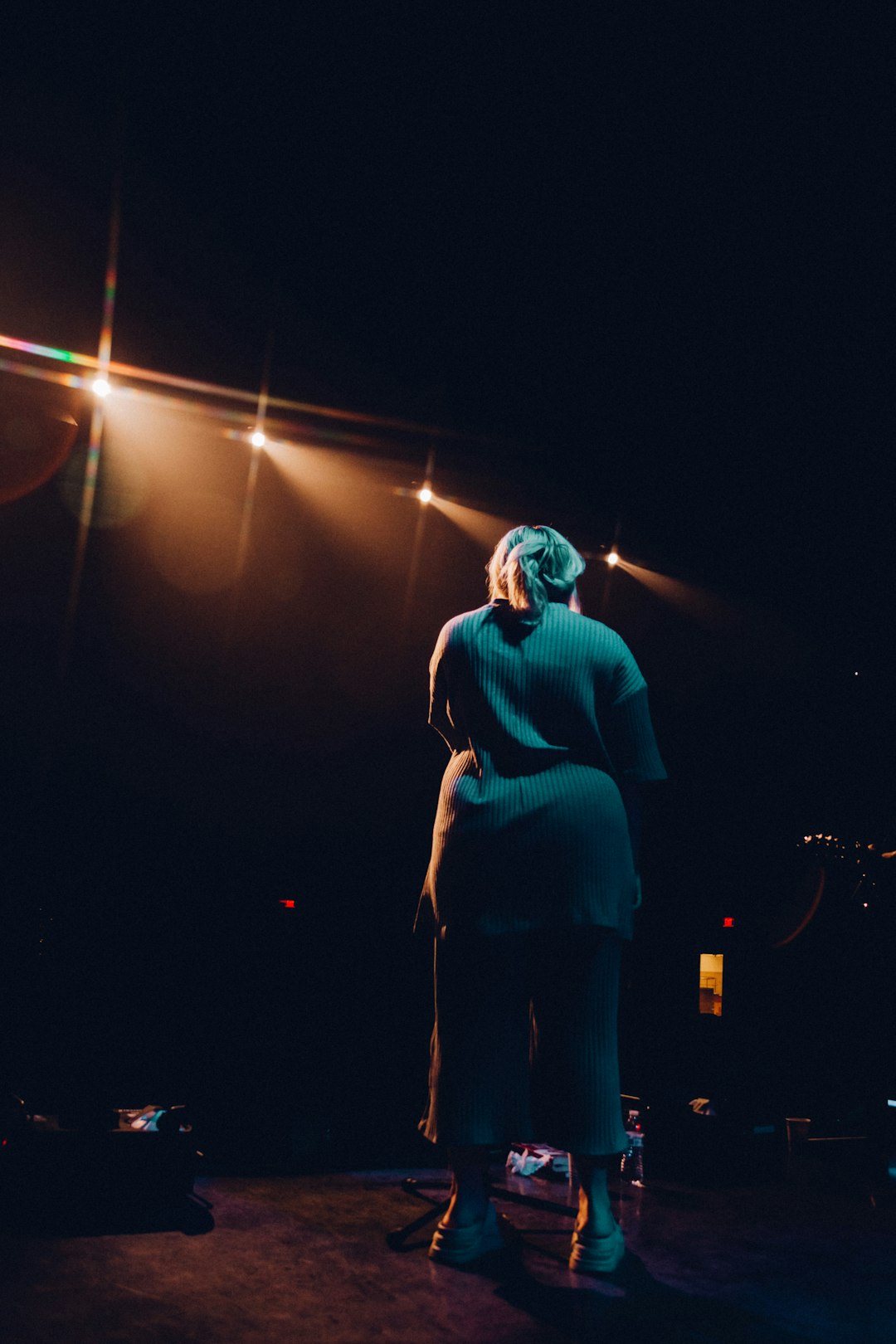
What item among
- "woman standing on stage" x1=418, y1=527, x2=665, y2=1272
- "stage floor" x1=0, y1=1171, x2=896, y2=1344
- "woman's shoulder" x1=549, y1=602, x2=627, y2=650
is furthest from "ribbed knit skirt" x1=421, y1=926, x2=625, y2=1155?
"woman's shoulder" x1=549, y1=602, x2=627, y2=650

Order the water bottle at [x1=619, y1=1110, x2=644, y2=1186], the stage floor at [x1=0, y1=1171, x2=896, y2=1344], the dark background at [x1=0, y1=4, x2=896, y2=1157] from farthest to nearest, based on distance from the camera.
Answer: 1. the water bottle at [x1=619, y1=1110, x2=644, y2=1186]
2. the dark background at [x1=0, y1=4, x2=896, y2=1157]
3. the stage floor at [x1=0, y1=1171, x2=896, y2=1344]

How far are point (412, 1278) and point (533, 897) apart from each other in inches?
27.5

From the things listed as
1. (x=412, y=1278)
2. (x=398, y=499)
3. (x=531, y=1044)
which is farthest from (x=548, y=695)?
(x=398, y=499)

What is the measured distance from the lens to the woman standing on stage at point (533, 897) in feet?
5.59

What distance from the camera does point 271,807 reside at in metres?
4.23

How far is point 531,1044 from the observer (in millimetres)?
1822

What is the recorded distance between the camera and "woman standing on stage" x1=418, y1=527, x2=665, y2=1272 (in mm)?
1703

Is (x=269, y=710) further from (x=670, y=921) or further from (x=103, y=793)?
(x=670, y=921)

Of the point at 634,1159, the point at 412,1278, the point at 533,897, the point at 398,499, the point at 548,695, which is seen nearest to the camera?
the point at 412,1278

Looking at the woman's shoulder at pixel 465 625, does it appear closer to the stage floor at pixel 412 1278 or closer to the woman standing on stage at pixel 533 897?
the woman standing on stage at pixel 533 897

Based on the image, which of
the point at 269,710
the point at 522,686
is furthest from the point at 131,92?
the point at 269,710

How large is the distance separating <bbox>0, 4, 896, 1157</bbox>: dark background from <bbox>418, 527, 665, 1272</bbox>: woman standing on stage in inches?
39.7

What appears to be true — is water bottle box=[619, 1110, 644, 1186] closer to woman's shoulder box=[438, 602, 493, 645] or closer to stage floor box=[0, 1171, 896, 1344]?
stage floor box=[0, 1171, 896, 1344]

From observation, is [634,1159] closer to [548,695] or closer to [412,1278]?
[412,1278]
